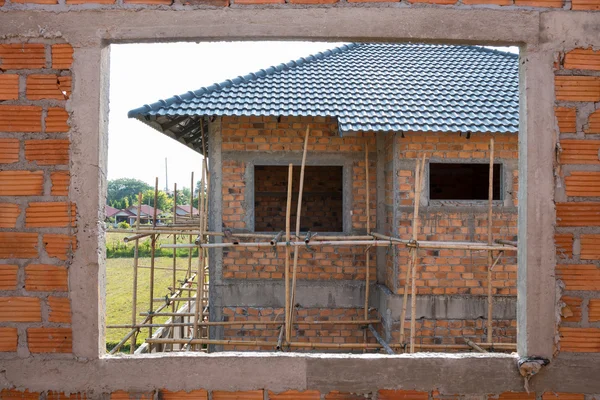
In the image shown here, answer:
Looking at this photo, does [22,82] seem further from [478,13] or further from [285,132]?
[285,132]

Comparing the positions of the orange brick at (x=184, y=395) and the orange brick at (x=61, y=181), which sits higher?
the orange brick at (x=61, y=181)

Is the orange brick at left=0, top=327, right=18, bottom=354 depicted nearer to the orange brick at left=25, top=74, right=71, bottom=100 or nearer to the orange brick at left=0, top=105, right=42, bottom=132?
the orange brick at left=0, top=105, right=42, bottom=132

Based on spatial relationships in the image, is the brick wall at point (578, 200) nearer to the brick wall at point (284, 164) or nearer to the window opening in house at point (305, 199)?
the brick wall at point (284, 164)

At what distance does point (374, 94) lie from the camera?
683 centimetres

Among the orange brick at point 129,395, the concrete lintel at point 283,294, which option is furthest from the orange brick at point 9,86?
the concrete lintel at point 283,294

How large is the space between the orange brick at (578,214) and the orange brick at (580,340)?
568 millimetres

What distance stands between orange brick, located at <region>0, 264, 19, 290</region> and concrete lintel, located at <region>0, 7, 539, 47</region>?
4.35 feet

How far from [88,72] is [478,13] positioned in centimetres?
215

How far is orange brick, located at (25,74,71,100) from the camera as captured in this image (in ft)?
7.21

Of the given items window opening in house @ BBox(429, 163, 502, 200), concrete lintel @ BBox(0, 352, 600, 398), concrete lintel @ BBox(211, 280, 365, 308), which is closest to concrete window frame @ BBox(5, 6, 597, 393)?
concrete lintel @ BBox(0, 352, 600, 398)

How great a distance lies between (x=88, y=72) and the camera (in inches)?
86.6

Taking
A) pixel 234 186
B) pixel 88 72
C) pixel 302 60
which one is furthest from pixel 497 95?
pixel 88 72

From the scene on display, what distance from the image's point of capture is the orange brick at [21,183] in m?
2.20

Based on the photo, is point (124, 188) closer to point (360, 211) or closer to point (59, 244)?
point (360, 211)
